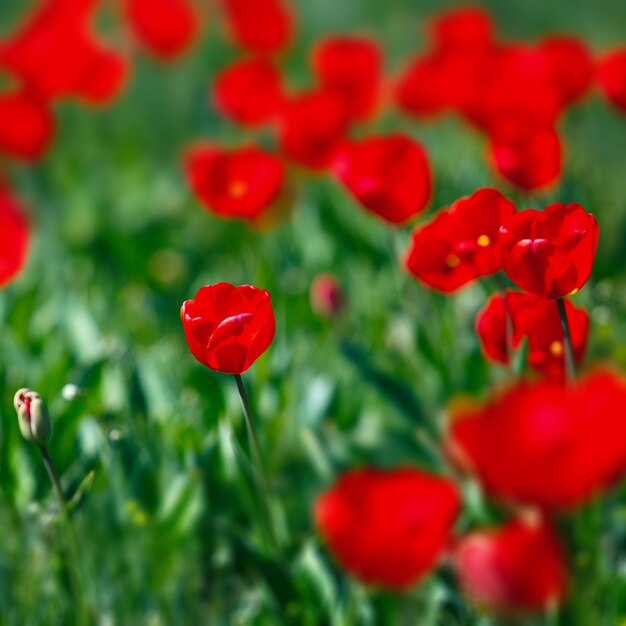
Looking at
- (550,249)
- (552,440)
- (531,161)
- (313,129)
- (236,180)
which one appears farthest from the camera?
(313,129)

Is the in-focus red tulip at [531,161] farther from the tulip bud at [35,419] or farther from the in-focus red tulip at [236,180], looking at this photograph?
the tulip bud at [35,419]

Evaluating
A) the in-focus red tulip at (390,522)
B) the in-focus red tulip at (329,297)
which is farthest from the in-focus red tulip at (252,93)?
the in-focus red tulip at (390,522)

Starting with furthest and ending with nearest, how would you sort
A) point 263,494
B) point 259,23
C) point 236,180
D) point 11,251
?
point 259,23, point 236,180, point 11,251, point 263,494

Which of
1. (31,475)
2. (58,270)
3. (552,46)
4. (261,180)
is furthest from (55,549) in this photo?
(552,46)

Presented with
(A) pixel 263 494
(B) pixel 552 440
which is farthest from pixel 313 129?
(B) pixel 552 440

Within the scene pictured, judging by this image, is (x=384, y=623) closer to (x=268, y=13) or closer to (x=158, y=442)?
(x=158, y=442)

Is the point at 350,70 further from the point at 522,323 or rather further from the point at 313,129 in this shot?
the point at 522,323
